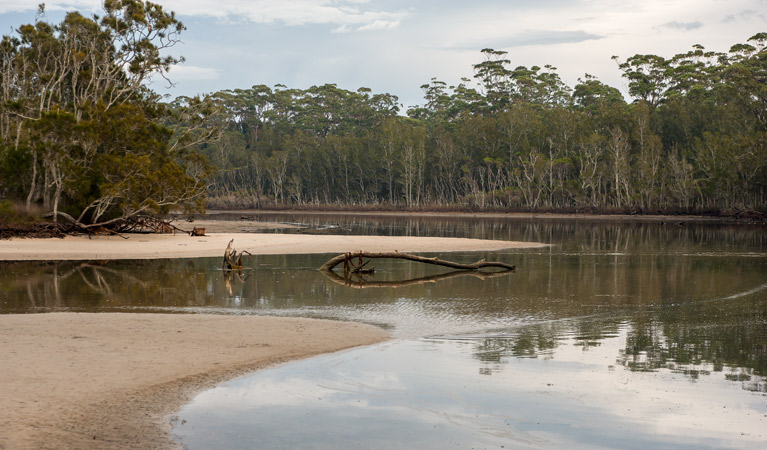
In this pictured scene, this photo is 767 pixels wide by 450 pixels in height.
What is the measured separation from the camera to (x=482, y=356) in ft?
42.7

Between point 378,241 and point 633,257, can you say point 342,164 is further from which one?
point 633,257

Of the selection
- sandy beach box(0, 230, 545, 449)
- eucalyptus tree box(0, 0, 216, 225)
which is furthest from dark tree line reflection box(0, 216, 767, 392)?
eucalyptus tree box(0, 0, 216, 225)

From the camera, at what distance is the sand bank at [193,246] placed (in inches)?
1244

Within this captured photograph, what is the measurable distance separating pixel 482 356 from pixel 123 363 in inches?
233

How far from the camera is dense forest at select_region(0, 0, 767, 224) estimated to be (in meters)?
40.1

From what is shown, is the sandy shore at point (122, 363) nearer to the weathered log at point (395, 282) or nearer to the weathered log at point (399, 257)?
the weathered log at point (395, 282)

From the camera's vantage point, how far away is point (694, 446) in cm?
846

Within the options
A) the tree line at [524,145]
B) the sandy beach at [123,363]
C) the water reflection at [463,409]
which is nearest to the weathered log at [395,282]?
the sandy beach at [123,363]

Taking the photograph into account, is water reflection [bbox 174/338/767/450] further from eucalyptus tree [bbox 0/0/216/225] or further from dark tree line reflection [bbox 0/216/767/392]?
eucalyptus tree [bbox 0/0/216/225]

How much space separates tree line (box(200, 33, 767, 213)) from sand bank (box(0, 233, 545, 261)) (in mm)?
31490

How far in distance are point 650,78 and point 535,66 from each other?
18372 mm

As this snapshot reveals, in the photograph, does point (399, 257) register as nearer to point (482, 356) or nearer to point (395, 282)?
point (395, 282)

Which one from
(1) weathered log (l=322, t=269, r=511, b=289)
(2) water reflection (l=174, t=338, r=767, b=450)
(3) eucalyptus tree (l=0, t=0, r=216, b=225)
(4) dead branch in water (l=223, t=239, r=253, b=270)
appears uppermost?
(3) eucalyptus tree (l=0, t=0, r=216, b=225)

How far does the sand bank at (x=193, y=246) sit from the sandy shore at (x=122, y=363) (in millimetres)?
16456
